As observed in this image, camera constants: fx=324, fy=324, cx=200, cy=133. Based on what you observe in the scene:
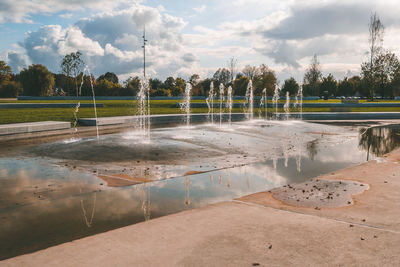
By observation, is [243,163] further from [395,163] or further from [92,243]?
[92,243]

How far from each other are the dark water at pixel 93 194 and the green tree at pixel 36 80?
59.7 metres

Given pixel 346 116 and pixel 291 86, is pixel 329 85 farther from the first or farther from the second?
pixel 346 116

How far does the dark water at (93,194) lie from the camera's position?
418 cm

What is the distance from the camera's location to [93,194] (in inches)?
223

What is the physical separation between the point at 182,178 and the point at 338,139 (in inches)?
347

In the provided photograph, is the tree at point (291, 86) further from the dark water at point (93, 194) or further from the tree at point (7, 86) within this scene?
the dark water at point (93, 194)

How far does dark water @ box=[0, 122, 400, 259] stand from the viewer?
4.18 m

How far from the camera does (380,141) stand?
42.6ft

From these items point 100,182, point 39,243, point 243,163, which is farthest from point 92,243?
point 243,163

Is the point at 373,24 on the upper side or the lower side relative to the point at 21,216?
upper

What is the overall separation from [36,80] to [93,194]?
211 feet

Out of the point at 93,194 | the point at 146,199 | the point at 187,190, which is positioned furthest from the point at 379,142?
the point at 93,194

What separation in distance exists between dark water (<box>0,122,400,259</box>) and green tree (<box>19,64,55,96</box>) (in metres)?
59.7

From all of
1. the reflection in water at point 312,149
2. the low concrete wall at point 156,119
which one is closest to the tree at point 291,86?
the low concrete wall at point 156,119
